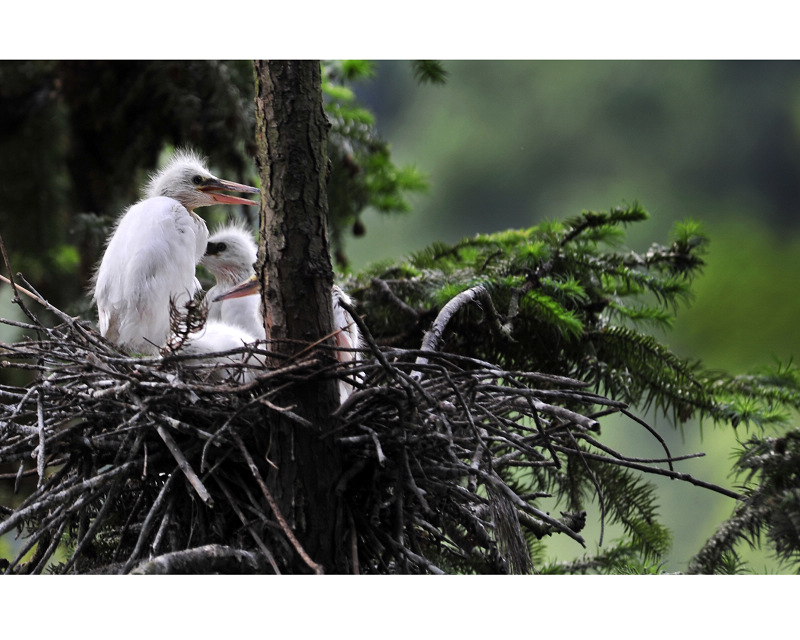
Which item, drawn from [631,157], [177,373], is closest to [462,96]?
[631,157]

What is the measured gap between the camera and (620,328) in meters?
2.20

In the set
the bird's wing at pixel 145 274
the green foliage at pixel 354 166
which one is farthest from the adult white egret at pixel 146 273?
the green foliage at pixel 354 166

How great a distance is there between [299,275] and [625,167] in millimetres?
5156

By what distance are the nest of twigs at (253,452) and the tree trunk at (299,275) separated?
30 millimetres

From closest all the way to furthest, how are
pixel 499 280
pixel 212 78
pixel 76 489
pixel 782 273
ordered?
pixel 76 489
pixel 499 280
pixel 212 78
pixel 782 273

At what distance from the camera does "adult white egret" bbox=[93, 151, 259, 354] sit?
74.2 inches

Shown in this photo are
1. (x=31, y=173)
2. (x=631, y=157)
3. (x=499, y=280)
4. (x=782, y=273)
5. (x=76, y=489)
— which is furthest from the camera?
(x=631, y=157)

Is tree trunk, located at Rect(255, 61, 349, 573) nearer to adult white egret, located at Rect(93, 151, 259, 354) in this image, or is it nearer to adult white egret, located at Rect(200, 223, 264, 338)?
adult white egret, located at Rect(93, 151, 259, 354)

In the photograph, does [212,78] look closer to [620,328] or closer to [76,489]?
[620,328]

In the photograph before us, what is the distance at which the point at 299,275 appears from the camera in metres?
1.41

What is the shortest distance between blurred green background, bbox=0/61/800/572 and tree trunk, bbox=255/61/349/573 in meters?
1.08

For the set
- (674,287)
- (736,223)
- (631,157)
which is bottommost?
(674,287)

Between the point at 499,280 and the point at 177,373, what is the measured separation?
3.01 feet

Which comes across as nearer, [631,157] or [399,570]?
[399,570]
